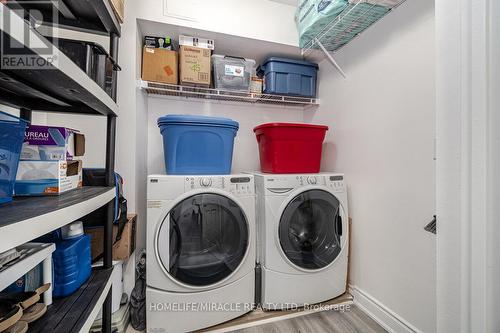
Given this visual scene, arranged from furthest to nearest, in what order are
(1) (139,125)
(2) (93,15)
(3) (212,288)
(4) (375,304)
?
(1) (139,125) → (4) (375,304) → (3) (212,288) → (2) (93,15)

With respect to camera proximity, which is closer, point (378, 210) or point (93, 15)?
point (93, 15)

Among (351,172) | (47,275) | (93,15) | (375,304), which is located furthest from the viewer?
(351,172)

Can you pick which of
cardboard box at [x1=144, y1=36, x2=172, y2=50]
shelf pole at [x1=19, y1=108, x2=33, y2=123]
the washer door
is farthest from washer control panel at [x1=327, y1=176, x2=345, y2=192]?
shelf pole at [x1=19, y1=108, x2=33, y2=123]

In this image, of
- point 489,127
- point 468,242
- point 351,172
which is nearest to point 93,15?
point 489,127

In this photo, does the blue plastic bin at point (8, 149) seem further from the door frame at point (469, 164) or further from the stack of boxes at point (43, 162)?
the door frame at point (469, 164)

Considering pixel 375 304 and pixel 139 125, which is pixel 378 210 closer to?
pixel 375 304

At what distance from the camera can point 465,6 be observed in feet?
1.62

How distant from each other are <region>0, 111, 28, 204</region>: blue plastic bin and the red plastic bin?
1.29m

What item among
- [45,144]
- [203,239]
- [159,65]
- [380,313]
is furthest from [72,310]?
[380,313]

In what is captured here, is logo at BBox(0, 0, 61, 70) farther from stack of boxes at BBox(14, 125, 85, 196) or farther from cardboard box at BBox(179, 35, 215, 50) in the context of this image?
cardboard box at BBox(179, 35, 215, 50)

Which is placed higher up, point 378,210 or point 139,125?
point 139,125

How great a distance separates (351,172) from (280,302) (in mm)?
1092

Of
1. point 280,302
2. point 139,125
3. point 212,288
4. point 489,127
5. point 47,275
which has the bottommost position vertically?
point 280,302

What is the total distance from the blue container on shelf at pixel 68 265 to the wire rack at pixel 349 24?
1877 millimetres
